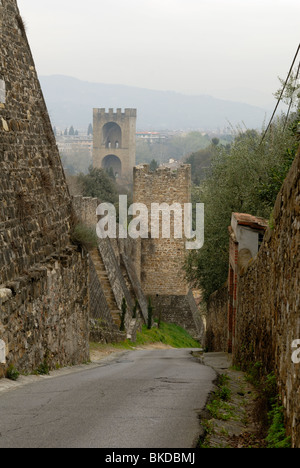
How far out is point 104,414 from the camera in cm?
727

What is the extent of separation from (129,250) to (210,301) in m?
12.6

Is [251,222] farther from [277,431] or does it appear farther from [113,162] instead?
[113,162]

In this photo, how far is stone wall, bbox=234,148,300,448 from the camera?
642cm

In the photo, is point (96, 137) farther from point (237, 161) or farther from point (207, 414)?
point (207, 414)

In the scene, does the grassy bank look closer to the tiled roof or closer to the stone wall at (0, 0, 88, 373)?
the stone wall at (0, 0, 88, 373)

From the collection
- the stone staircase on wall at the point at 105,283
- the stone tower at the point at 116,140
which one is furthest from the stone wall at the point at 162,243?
the stone tower at the point at 116,140

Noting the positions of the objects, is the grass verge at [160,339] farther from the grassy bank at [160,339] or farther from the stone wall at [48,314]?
the stone wall at [48,314]

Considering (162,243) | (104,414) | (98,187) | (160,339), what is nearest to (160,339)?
(160,339)

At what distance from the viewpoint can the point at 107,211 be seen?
3772 centimetres

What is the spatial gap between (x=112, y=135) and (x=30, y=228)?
15465cm

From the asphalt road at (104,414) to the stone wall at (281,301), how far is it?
916 mm

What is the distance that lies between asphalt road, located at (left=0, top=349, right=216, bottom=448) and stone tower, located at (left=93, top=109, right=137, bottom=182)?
146m

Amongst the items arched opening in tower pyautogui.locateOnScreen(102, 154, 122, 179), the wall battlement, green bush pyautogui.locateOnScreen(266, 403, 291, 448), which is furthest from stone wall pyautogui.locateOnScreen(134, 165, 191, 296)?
arched opening in tower pyautogui.locateOnScreen(102, 154, 122, 179)
